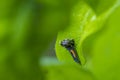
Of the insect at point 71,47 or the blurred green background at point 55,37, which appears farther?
the insect at point 71,47

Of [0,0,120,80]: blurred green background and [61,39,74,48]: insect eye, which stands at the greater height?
[61,39,74,48]: insect eye

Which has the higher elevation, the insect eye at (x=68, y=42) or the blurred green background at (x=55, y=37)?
the insect eye at (x=68, y=42)

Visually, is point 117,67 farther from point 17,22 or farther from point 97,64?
point 17,22

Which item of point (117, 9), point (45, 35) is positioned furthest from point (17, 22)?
point (117, 9)

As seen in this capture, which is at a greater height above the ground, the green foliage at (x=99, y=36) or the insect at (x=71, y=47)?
the insect at (x=71, y=47)

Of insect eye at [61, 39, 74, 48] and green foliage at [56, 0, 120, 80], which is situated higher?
insect eye at [61, 39, 74, 48]

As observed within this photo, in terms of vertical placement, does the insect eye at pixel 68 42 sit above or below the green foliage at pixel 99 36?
above

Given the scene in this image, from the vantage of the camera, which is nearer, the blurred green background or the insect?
the blurred green background

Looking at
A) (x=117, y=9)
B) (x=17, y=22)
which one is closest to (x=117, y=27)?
(x=117, y=9)
